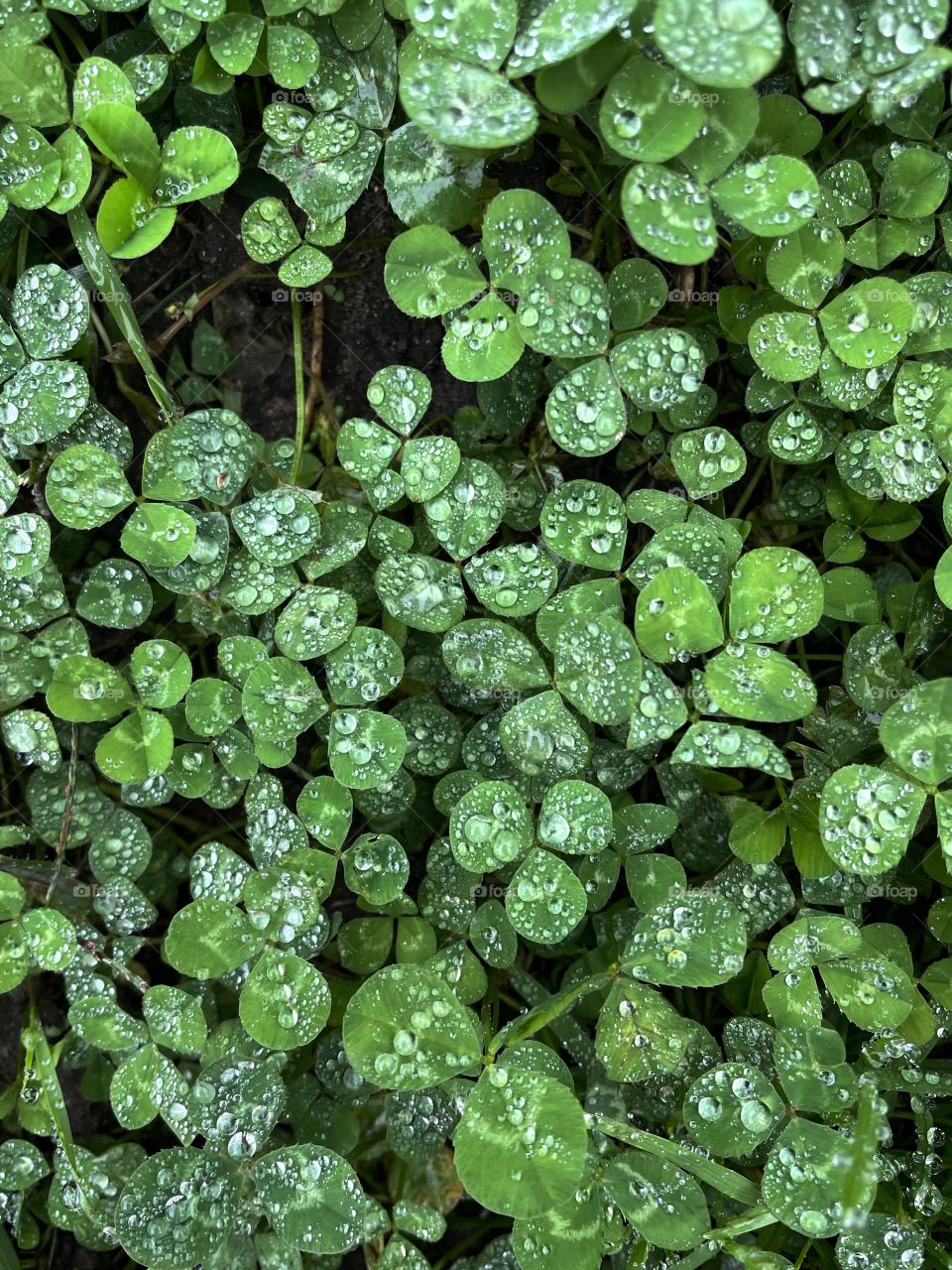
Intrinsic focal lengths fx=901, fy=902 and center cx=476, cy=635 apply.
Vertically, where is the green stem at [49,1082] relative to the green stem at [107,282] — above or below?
below

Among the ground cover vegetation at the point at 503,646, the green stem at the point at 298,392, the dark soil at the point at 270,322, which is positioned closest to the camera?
the ground cover vegetation at the point at 503,646

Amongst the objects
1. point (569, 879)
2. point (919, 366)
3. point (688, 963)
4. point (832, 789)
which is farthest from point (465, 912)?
point (919, 366)

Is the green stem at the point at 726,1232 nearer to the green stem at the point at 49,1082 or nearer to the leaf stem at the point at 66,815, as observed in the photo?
the green stem at the point at 49,1082

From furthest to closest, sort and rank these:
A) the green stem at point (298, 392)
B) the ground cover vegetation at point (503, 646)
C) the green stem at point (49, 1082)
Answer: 1. the green stem at point (298, 392)
2. the green stem at point (49, 1082)
3. the ground cover vegetation at point (503, 646)

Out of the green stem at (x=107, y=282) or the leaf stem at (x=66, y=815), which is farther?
the leaf stem at (x=66, y=815)

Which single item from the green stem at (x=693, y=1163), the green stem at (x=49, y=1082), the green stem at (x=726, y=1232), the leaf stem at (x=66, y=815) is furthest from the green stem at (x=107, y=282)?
the green stem at (x=726, y=1232)

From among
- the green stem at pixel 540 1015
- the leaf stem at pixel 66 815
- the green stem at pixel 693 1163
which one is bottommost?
the green stem at pixel 693 1163

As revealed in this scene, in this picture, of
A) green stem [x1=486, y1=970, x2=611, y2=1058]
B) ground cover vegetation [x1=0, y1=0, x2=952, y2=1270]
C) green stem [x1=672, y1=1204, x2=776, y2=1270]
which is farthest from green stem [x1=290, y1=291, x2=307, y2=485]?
green stem [x1=672, y1=1204, x2=776, y2=1270]

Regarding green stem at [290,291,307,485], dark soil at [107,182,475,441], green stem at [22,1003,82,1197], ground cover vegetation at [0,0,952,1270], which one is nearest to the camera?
ground cover vegetation at [0,0,952,1270]

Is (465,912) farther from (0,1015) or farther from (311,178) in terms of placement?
(311,178)

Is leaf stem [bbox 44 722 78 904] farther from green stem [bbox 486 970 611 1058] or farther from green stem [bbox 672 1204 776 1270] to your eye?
green stem [bbox 672 1204 776 1270]

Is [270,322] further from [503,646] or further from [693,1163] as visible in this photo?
[693,1163]
